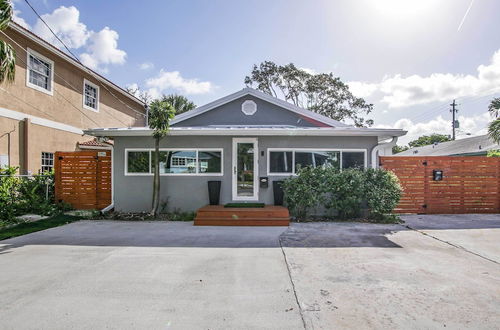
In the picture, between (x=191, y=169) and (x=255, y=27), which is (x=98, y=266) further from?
(x=255, y=27)

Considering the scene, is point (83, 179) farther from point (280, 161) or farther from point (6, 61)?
point (280, 161)

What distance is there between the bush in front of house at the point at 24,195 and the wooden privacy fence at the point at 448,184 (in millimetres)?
11063

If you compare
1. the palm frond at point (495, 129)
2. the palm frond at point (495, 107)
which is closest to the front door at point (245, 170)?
the palm frond at point (495, 129)

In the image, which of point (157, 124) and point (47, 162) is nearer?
point (157, 124)

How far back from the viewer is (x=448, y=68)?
11805mm

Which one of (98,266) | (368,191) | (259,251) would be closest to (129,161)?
(98,266)

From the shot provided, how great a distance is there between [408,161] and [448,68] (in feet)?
20.3

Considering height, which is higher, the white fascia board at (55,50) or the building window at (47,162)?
the white fascia board at (55,50)

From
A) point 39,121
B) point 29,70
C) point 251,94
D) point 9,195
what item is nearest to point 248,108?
point 251,94

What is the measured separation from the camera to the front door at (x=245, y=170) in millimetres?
8641

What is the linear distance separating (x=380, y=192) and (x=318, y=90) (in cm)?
1852

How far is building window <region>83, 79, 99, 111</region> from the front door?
9.37m

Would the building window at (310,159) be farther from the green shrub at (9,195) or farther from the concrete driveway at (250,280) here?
the green shrub at (9,195)

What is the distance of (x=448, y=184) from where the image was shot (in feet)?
29.1
